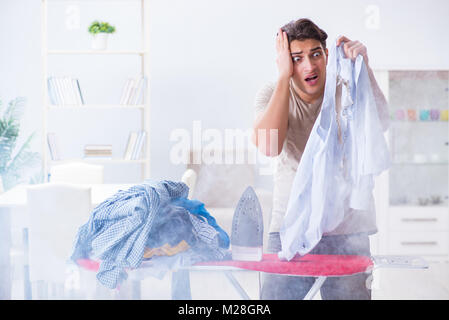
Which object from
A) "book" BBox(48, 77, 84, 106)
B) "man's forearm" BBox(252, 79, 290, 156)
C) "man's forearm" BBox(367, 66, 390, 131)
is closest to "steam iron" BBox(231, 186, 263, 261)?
"man's forearm" BBox(252, 79, 290, 156)

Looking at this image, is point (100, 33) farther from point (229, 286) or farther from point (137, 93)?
point (229, 286)

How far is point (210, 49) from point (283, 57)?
21cm

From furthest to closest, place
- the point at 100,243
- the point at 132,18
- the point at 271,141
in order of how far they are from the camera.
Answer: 1. the point at 132,18
2. the point at 271,141
3. the point at 100,243

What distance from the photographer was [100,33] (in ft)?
4.42

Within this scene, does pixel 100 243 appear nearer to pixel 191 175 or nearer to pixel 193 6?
pixel 191 175

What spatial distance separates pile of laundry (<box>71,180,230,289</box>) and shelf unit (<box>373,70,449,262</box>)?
1.38 ft

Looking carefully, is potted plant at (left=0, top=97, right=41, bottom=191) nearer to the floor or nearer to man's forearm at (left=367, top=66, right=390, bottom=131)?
the floor

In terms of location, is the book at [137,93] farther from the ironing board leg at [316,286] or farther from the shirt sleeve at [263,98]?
the ironing board leg at [316,286]

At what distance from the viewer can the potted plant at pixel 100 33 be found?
4.30 ft

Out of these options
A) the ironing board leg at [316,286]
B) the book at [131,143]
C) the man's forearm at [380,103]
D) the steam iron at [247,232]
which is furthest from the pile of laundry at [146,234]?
the man's forearm at [380,103]

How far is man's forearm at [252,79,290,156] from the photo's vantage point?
1.20 meters

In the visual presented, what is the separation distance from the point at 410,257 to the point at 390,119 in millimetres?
346

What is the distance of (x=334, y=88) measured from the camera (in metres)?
1.18
